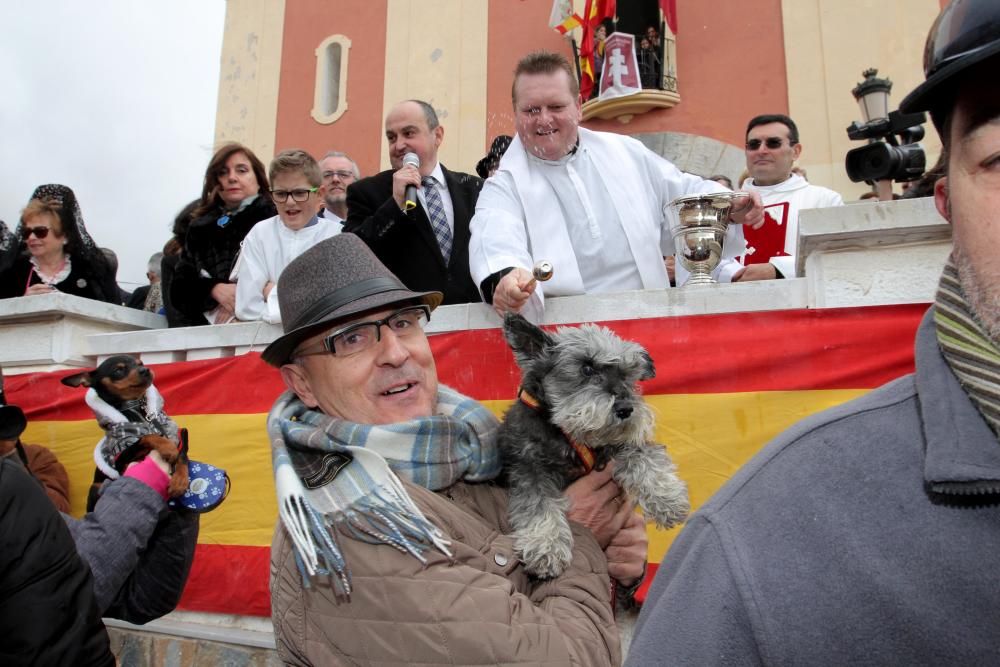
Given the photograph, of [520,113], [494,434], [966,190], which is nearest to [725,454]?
[494,434]

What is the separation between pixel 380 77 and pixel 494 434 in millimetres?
14024

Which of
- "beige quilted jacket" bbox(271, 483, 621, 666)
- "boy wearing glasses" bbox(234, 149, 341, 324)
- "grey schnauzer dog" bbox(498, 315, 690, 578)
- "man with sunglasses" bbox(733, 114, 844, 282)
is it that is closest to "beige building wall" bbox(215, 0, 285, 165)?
"boy wearing glasses" bbox(234, 149, 341, 324)

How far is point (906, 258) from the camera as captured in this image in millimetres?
3318

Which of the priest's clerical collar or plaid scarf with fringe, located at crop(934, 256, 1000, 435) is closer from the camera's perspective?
plaid scarf with fringe, located at crop(934, 256, 1000, 435)

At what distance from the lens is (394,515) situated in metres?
1.81

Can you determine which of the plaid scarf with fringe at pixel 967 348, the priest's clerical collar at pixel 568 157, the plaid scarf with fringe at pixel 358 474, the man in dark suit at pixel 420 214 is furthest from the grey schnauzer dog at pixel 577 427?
the man in dark suit at pixel 420 214

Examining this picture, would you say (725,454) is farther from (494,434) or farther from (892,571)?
(892,571)

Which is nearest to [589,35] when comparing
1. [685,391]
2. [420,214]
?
[420,214]

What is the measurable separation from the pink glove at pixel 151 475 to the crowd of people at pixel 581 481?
2 cm

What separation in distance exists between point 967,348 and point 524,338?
1.64 metres

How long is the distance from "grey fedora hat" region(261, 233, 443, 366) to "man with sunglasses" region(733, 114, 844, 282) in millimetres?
3233

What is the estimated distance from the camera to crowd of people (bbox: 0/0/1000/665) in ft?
3.28

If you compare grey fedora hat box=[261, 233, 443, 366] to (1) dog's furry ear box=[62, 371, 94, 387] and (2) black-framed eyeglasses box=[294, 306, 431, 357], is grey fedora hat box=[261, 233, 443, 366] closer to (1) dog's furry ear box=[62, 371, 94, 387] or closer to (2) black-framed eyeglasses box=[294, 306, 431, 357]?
(2) black-framed eyeglasses box=[294, 306, 431, 357]

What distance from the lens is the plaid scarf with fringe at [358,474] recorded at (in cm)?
179
